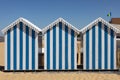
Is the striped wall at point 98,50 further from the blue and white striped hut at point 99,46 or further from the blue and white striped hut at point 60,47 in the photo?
the blue and white striped hut at point 60,47

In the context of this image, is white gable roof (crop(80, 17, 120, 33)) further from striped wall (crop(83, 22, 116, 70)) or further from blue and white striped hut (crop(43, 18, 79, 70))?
blue and white striped hut (crop(43, 18, 79, 70))

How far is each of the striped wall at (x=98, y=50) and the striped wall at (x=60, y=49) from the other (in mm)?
591

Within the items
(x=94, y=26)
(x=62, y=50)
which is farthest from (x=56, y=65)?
(x=94, y=26)

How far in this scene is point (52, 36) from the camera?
1362cm

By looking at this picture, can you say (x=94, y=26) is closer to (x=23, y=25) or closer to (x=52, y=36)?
(x=52, y=36)

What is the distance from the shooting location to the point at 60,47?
13.6 meters

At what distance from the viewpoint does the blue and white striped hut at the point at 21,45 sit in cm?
1362

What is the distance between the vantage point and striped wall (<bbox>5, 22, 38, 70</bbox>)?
13.6 m

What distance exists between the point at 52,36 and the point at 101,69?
2792 mm
